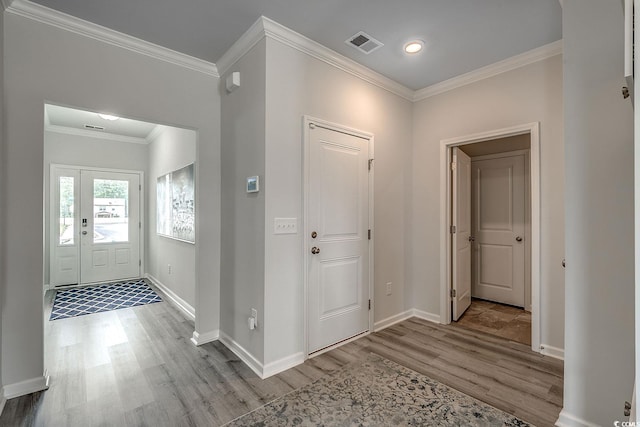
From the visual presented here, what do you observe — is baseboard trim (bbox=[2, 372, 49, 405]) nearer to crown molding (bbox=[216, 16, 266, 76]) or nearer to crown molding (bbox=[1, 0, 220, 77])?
crown molding (bbox=[1, 0, 220, 77])

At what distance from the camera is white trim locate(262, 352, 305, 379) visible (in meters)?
2.32

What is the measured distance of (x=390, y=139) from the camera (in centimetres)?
339

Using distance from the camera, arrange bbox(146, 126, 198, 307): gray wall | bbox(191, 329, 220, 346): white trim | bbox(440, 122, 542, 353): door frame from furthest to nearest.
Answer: bbox(146, 126, 198, 307): gray wall, bbox(191, 329, 220, 346): white trim, bbox(440, 122, 542, 353): door frame

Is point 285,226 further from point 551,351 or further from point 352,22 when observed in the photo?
point 551,351

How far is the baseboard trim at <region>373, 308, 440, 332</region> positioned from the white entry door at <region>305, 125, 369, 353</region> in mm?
207

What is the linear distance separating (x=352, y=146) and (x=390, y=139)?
0.67 m

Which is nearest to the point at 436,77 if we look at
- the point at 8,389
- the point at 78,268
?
the point at 8,389

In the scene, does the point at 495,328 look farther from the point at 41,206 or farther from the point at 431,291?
the point at 41,206

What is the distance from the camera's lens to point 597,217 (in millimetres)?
1635

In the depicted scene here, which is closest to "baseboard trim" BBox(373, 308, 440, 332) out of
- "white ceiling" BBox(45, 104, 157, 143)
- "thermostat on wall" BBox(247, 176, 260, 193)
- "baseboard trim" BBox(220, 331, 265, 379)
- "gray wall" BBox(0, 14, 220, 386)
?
"baseboard trim" BBox(220, 331, 265, 379)

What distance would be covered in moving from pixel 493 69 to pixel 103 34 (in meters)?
3.52

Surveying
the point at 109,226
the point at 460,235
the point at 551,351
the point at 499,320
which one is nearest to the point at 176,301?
the point at 109,226

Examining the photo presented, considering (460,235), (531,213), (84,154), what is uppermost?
(84,154)

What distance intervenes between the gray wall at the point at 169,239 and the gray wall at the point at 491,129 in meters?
2.50
